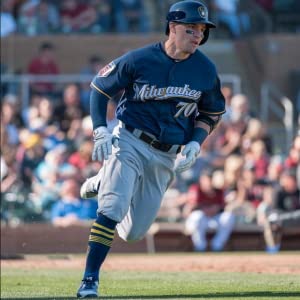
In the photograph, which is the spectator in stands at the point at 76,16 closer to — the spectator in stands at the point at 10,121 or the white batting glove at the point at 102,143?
the spectator in stands at the point at 10,121

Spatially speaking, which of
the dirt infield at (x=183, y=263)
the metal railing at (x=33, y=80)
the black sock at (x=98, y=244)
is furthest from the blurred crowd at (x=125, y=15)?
the black sock at (x=98, y=244)

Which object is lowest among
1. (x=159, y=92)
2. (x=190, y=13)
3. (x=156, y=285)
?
(x=156, y=285)

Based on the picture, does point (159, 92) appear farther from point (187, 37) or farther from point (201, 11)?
point (201, 11)

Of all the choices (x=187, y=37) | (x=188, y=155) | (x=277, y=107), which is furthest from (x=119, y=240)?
(x=187, y=37)

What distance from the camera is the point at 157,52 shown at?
7.73 m

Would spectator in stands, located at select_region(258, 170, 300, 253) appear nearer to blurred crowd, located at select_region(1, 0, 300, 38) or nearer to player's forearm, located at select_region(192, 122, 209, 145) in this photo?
blurred crowd, located at select_region(1, 0, 300, 38)

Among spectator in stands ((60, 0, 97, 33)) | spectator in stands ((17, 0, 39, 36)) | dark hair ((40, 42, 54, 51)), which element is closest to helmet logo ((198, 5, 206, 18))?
dark hair ((40, 42, 54, 51))

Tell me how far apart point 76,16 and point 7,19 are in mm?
1432

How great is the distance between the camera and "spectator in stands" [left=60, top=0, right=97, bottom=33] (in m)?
19.1

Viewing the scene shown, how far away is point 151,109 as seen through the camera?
7.69 meters

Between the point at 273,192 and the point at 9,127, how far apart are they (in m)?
4.21

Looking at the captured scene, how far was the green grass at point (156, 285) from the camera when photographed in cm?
736

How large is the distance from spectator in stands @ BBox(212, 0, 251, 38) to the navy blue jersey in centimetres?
1183

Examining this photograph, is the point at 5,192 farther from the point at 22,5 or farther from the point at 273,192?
the point at 22,5
